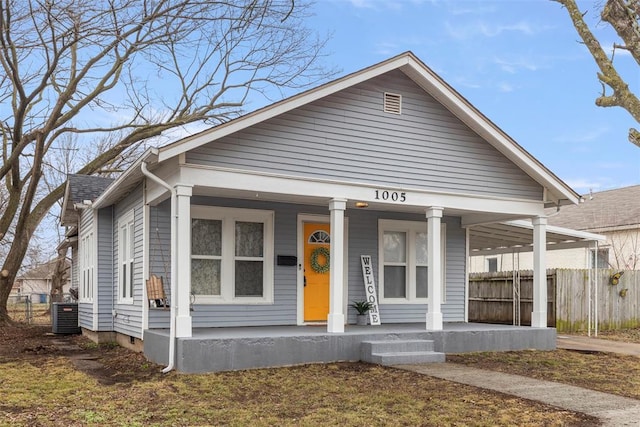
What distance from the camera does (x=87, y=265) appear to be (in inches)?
596

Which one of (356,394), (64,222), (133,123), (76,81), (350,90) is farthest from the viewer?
(133,123)

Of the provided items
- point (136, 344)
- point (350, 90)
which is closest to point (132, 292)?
point (136, 344)

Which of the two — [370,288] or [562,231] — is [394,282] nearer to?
A: [370,288]

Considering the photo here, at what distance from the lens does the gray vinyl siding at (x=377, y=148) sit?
9.67 meters

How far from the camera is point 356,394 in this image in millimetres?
7289

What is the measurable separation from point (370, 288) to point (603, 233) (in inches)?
521

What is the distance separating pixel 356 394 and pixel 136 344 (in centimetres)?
540

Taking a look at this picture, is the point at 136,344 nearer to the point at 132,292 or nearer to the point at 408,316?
the point at 132,292

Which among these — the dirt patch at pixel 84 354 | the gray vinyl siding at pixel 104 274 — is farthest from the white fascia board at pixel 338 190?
the gray vinyl siding at pixel 104 274

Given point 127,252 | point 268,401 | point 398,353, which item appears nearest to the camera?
point 268,401

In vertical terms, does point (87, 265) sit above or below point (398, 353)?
above

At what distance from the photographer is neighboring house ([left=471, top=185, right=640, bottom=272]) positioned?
68.6 feet

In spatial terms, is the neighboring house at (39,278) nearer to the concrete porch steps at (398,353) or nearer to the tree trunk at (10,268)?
the tree trunk at (10,268)

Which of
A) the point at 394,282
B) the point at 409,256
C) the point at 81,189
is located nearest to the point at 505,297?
the point at 409,256
